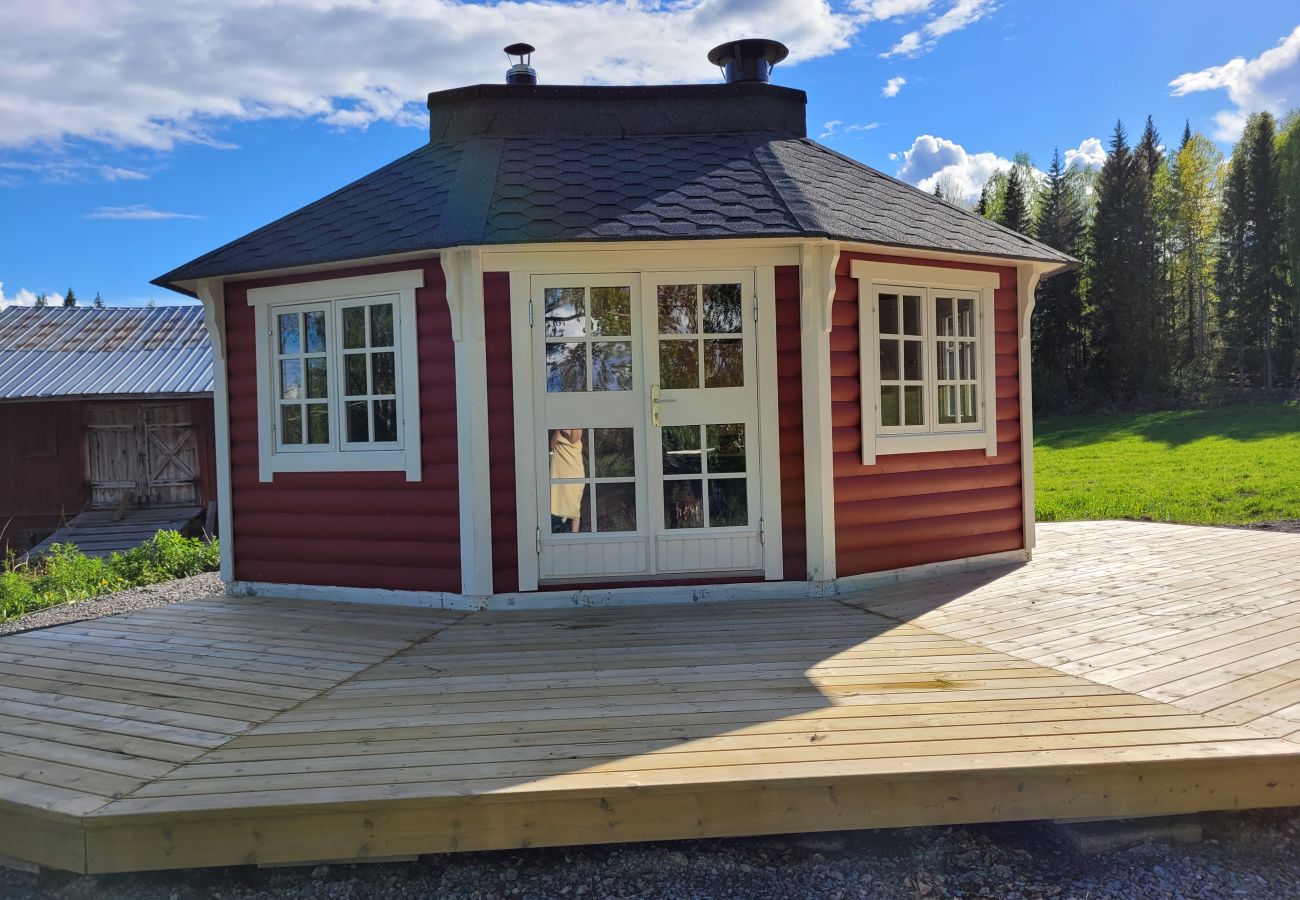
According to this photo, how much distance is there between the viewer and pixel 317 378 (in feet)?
17.5

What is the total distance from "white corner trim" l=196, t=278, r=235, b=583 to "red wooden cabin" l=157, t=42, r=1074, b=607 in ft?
0.06

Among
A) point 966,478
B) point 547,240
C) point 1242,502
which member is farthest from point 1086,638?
point 1242,502

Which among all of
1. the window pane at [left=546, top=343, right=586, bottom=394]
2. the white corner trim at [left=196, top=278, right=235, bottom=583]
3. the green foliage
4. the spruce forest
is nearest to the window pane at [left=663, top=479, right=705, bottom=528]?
the window pane at [left=546, top=343, right=586, bottom=394]

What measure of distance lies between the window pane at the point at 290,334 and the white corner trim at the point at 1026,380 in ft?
15.0

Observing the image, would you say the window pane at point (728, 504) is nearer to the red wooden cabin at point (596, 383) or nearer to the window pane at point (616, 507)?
the red wooden cabin at point (596, 383)

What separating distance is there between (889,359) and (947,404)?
59 cm

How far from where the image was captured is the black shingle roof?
476 cm

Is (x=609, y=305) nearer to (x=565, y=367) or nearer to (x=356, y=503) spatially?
(x=565, y=367)

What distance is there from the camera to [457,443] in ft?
16.1

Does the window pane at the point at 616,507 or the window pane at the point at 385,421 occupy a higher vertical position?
the window pane at the point at 385,421

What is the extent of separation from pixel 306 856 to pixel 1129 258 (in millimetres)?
29049

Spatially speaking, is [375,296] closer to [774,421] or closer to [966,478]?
[774,421]

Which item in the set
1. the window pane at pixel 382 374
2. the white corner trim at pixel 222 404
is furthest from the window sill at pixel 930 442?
the white corner trim at pixel 222 404

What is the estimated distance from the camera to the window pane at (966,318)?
18.5 feet
